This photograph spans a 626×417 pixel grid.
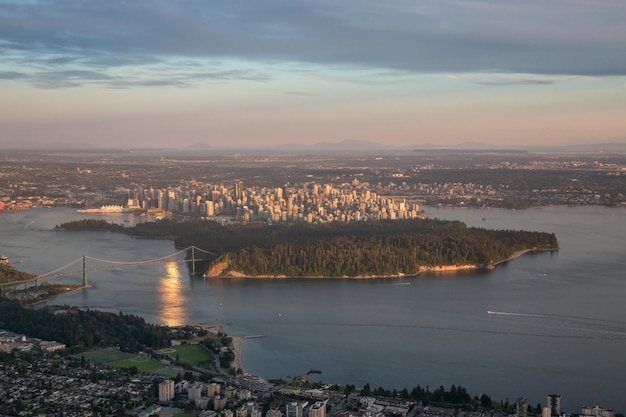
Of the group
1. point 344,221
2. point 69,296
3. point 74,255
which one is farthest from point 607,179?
point 69,296

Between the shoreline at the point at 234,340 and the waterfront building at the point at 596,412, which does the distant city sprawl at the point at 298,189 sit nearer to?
the shoreline at the point at 234,340

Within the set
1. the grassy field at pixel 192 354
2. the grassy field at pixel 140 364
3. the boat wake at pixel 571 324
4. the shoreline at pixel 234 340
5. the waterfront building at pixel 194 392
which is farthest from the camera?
the boat wake at pixel 571 324

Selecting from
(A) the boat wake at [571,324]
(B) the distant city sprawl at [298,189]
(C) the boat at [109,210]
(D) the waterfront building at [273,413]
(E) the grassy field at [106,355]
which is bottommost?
(E) the grassy field at [106,355]

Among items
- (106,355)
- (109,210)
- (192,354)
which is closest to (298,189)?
(109,210)

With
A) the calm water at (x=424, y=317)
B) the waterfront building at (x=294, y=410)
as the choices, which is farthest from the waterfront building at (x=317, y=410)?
the calm water at (x=424, y=317)

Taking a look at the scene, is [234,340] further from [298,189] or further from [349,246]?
[298,189]

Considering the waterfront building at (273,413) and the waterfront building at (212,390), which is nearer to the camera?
the waterfront building at (273,413)

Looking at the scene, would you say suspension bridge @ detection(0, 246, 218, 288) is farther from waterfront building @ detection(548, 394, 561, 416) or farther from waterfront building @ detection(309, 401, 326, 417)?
waterfront building @ detection(548, 394, 561, 416)
